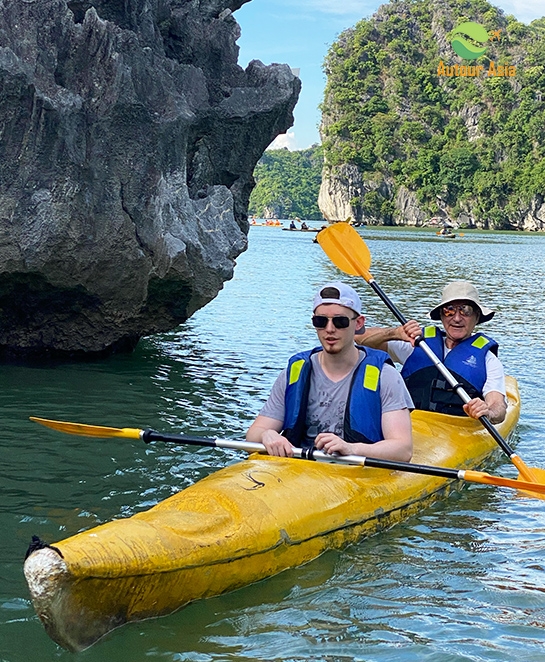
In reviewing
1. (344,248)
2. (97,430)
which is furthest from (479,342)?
(97,430)

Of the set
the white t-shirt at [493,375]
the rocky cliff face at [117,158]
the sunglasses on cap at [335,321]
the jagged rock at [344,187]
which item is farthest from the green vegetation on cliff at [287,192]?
→ the sunglasses on cap at [335,321]

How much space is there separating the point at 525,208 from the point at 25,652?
9007 centimetres

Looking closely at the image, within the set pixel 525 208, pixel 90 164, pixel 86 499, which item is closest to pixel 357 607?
pixel 86 499

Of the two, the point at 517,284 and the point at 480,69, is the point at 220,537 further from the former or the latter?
the point at 480,69

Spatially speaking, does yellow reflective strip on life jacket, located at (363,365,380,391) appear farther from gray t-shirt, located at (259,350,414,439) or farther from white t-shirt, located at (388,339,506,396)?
white t-shirt, located at (388,339,506,396)

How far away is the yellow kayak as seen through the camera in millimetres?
3322

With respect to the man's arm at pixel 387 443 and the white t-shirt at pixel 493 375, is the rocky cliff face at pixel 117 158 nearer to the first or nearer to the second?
the white t-shirt at pixel 493 375

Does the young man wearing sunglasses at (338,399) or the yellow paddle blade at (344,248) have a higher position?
the yellow paddle blade at (344,248)

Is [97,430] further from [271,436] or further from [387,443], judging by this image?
[387,443]

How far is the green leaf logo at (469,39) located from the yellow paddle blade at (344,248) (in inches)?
4212

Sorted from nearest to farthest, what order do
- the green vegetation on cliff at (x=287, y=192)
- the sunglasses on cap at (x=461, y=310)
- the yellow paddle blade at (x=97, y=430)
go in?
the yellow paddle blade at (x=97, y=430) → the sunglasses on cap at (x=461, y=310) → the green vegetation on cliff at (x=287, y=192)

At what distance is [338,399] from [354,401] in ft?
0.53

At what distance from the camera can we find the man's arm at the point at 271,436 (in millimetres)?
4754

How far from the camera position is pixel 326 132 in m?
104
